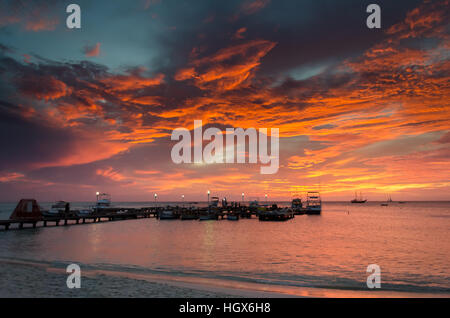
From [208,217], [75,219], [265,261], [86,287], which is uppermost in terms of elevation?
[86,287]

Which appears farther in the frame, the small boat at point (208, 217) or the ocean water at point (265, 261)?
the small boat at point (208, 217)

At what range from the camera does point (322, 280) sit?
77.4ft

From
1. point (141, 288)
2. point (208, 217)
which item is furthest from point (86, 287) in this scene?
point (208, 217)

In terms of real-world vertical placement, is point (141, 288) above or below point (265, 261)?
above

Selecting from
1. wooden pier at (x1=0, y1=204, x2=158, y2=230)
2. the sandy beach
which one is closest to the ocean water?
the sandy beach

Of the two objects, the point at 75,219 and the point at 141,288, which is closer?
the point at 141,288

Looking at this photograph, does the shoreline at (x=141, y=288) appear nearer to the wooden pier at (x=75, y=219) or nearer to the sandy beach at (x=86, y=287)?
the sandy beach at (x=86, y=287)

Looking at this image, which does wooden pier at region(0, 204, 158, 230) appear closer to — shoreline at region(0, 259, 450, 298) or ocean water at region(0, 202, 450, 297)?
ocean water at region(0, 202, 450, 297)

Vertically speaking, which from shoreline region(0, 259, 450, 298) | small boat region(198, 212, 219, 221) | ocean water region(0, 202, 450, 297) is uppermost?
shoreline region(0, 259, 450, 298)

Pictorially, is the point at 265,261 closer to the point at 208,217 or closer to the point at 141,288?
the point at 141,288

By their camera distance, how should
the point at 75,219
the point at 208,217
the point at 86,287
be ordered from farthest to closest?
the point at 208,217, the point at 75,219, the point at 86,287

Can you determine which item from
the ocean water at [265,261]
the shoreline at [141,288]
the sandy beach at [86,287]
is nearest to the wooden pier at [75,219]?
the ocean water at [265,261]
